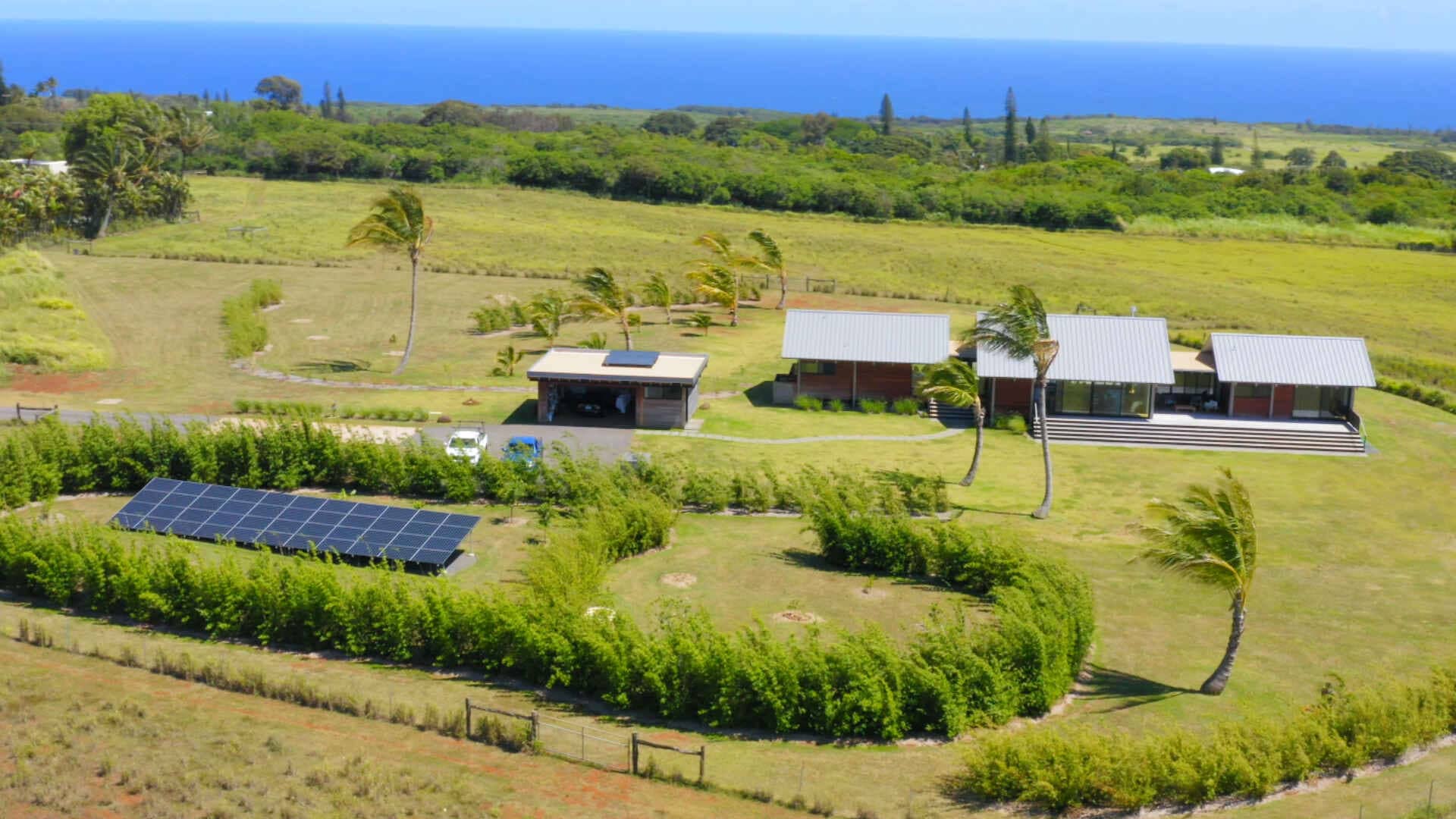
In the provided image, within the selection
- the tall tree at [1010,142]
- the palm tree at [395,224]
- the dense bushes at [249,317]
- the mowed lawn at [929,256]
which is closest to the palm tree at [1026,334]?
the palm tree at [395,224]

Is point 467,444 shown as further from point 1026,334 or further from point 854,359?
point 1026,334

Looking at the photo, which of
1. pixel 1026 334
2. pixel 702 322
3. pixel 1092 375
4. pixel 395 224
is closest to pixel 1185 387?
pixel 1092 375

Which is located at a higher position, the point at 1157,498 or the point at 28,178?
the point at 28,178

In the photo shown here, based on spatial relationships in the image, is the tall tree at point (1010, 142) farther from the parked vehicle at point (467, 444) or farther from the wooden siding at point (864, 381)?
the parked vehicle at point (467, 444)

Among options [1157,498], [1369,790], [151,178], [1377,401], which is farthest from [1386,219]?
[1369,790]

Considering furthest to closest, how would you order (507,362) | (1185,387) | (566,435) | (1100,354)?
1. (507,362)
2. (1185,387)
3. (1100,354)
4. (566,435)

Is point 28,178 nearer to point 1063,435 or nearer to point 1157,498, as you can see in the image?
point 1063,435

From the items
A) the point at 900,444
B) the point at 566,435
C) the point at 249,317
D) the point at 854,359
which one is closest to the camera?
the point at 566,435
